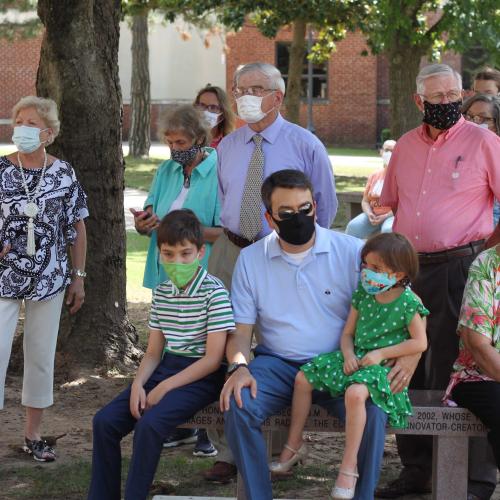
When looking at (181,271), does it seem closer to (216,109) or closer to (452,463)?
(452,463)

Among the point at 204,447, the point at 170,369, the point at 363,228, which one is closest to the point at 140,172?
the point at 363,228

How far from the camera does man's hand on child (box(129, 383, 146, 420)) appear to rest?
457 cm

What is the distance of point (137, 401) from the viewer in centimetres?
458

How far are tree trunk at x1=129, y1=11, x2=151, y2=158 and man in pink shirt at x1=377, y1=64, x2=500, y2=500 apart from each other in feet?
77.0

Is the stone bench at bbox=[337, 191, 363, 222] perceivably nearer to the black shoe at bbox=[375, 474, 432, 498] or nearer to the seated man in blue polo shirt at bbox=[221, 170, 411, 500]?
the black shoe at bbox=[375, 474, 432, 498]

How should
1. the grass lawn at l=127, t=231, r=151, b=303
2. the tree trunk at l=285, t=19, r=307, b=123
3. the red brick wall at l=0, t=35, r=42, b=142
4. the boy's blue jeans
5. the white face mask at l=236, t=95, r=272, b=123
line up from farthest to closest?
1. the red brick wall at l=0, t=35, r=42, b=142
2. the tree trunk at l=285, t=19, r=307, b=123
3. the grass lawn at l=127, t=231, r=151, b=303
4. the white face mask at l=236, t=95, r=272, b=123
5. the boy's blue jeans

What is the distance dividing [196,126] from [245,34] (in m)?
33.9

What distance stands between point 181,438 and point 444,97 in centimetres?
252

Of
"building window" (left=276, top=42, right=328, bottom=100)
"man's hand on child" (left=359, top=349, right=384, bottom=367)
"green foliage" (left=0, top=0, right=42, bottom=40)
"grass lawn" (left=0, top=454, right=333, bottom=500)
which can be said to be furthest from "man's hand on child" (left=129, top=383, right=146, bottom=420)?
"building window" (left=276, top=42, right=328, bottom=100)

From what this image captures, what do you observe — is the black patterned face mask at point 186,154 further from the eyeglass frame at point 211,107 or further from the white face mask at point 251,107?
the eyeglass frame at point 211,107

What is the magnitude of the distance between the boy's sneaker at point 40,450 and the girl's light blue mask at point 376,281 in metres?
2.21

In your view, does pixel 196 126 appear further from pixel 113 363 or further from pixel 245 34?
pixel 245 34

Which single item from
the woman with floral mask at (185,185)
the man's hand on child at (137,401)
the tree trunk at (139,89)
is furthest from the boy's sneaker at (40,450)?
the tree trunk at (139,89)

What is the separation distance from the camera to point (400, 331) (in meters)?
4.56
